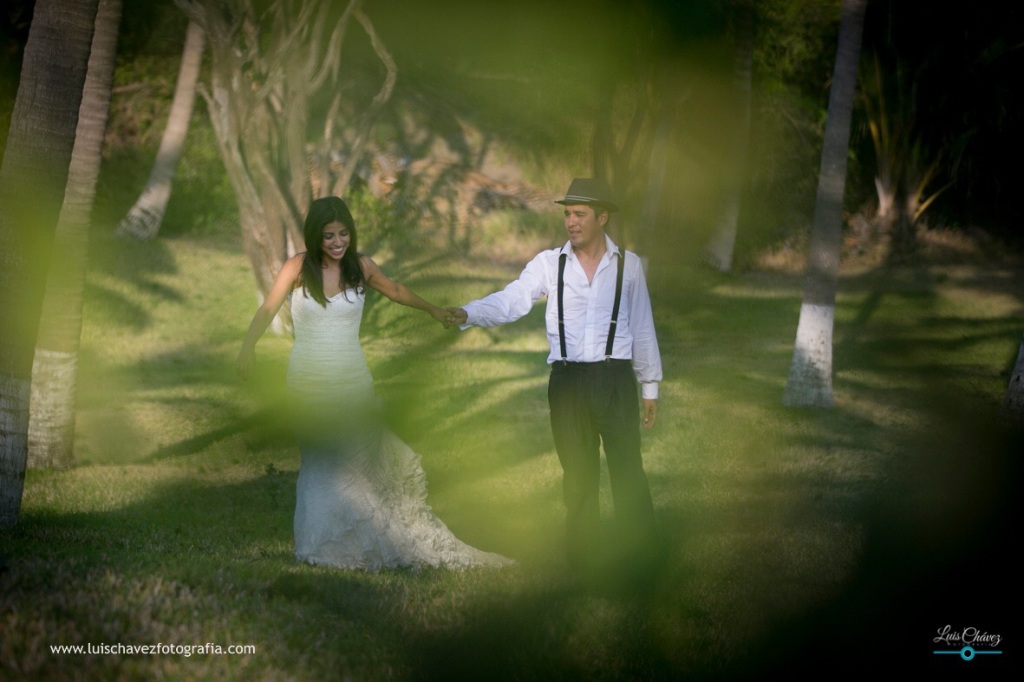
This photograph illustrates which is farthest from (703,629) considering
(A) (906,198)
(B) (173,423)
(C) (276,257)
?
(A) (906,198)

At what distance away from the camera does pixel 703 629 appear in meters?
5.58

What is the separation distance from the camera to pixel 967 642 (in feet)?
18.9

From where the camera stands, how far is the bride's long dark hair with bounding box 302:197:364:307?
629 centimetres

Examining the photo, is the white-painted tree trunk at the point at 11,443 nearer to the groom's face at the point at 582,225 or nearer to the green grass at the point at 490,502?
the green grass at the point at 490,502

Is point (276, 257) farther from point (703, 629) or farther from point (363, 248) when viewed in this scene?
point (703, 629)

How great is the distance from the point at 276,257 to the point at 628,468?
429 inches

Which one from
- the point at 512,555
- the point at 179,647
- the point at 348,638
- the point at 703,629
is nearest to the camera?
the point at 179,647

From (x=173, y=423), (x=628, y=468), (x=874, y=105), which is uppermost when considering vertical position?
(x=874, y=105)

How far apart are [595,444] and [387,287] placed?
1.65 m

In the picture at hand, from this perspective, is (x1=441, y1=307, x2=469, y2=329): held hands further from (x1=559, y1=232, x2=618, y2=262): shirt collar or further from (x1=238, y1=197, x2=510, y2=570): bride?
(x1=559, y1=232, x2=618, y2=262): shirt collar

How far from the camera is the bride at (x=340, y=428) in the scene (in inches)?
251

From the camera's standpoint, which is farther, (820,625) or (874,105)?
(874,105)

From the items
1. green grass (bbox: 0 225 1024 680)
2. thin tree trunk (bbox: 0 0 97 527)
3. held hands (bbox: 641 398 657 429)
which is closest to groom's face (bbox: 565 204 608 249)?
held hands (bbox: 641 398 657 429)

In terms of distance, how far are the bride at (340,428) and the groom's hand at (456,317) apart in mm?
379
